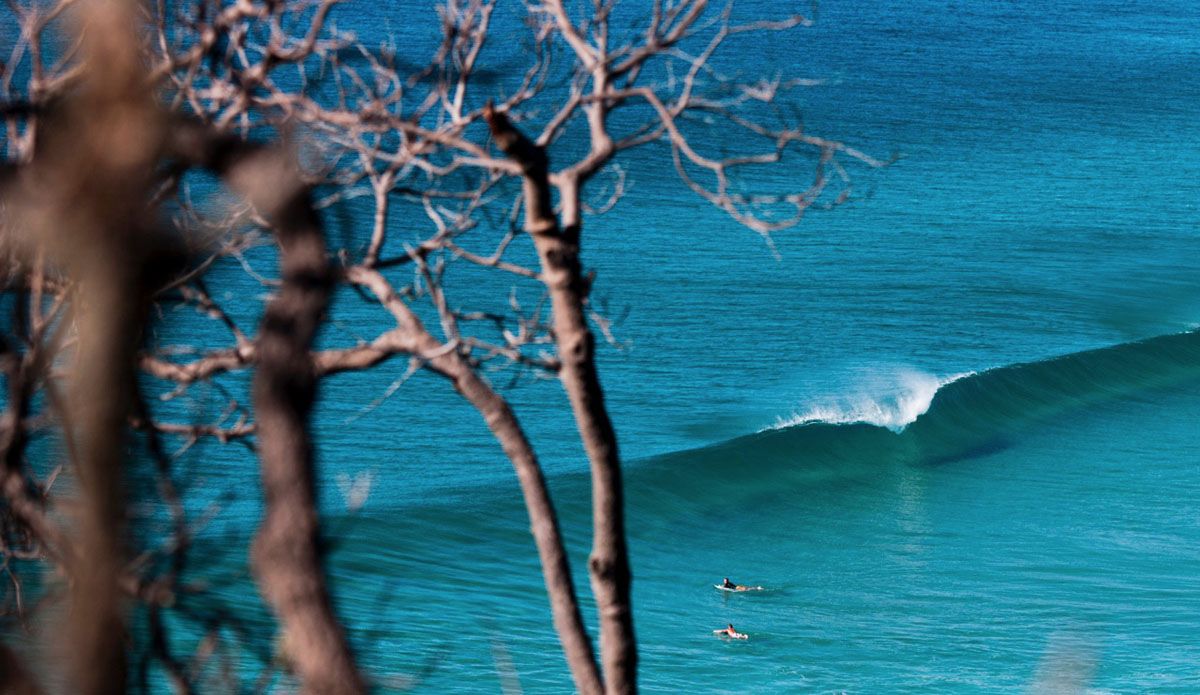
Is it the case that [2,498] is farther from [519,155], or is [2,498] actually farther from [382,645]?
[382,645]

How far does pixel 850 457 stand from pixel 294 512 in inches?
887

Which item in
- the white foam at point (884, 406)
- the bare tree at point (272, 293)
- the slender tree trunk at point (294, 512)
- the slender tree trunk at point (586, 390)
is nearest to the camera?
the bare tree at point (272, 293)

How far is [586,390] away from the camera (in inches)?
173

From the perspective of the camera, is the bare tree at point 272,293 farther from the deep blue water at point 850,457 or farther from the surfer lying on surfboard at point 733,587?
the surfer lying on surfboard at point 733,587

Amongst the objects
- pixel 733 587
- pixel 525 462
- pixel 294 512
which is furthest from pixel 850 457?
pixel 294 512

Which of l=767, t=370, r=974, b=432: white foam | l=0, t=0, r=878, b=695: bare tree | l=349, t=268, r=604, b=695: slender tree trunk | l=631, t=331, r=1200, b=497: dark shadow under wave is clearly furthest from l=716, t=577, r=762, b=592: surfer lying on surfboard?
l=349, t=268, r=604, b=695: slender tree trunk

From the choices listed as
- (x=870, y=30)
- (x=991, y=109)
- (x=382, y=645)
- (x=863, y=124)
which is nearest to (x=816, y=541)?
(x=382, y=645)

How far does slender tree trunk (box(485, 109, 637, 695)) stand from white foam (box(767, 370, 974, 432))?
1933 centimetres

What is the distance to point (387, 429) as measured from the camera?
22359 mm

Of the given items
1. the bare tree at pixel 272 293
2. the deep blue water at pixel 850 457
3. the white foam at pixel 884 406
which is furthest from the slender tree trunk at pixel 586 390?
the white foam at pixel 884 406

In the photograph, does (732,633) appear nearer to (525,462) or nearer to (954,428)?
(954,428)

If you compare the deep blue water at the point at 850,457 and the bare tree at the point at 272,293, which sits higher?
the bare tree at the point at 272,293

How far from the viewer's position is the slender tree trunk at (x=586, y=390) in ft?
14.2

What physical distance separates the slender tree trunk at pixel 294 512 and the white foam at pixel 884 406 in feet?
72.5
